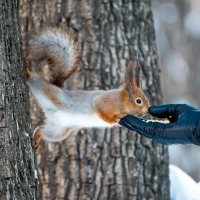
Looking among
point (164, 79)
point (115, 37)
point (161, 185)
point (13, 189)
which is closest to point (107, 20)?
point (115, 37)

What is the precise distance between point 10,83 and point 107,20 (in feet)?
5.21

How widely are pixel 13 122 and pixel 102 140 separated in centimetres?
148

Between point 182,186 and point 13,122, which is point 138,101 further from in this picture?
point 13,122

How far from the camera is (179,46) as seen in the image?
1289 cm

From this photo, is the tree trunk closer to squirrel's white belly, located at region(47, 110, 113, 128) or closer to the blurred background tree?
squirrel's white belly, located at region(47, 110, 113, 128)

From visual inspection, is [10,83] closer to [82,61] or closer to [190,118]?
[190,118]

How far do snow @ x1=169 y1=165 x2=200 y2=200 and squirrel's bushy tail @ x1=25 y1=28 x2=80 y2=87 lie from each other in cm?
92

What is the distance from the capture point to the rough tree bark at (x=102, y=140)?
3664 mm

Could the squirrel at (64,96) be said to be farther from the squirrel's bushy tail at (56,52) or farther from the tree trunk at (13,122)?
the tree trunk at (13,122)

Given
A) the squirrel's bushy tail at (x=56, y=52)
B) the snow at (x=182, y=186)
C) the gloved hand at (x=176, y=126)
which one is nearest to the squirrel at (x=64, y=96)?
the squirrel's bushy tail at (x=56, y=52)

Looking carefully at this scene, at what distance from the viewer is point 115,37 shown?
3762 millimetres

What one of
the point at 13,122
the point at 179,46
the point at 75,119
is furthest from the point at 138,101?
the point at 179,46

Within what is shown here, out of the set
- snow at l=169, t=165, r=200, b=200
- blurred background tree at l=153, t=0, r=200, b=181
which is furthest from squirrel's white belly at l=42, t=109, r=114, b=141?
blurred background tree at l=153, t=0, r=200, b=181

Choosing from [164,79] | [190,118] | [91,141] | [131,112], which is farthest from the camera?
[164,79]
